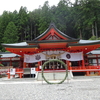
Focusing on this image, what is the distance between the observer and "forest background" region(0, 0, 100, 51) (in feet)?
131

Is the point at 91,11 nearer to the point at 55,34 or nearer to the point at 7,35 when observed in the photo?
the point at 7,35

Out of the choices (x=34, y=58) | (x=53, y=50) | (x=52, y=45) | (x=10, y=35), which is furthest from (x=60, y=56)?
(x=10, y=35)

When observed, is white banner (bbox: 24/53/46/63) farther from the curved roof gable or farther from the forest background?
the forest background

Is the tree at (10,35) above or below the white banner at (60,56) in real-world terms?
above

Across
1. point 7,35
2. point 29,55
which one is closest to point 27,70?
point 29,55

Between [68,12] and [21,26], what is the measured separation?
17.1 meters

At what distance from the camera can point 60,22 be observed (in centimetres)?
4362

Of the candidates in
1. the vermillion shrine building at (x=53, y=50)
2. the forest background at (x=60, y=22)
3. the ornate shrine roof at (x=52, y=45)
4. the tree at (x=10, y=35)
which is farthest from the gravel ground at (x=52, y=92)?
the forest background at (x=60, y=22)

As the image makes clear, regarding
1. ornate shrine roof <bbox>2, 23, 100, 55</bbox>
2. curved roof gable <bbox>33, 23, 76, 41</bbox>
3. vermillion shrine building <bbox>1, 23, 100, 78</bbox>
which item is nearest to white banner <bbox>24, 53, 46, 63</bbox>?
vermillion shrine building <bbox>1, 23, 100, 78</bbox>

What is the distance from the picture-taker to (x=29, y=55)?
16531mm

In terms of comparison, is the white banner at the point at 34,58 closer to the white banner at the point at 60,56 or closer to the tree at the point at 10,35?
the white banner at the point at 60,56

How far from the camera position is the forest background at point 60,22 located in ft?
131

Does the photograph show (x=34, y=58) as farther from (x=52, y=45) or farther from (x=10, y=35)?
(x=10, y=35)

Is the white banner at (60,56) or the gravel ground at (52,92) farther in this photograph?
the white banner at (60,56)
